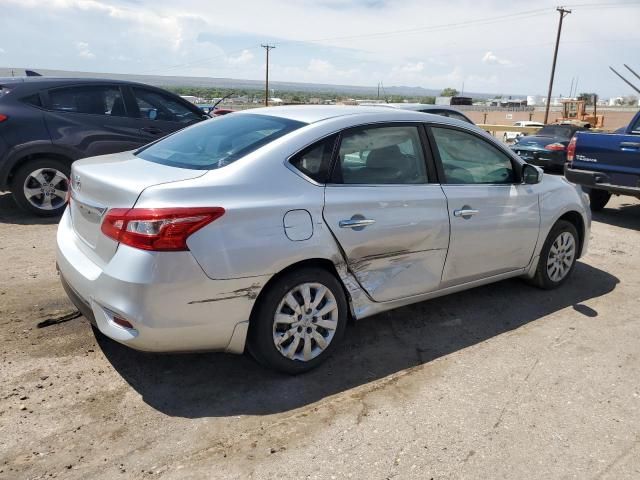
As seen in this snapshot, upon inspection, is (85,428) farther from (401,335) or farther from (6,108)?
(6,108)

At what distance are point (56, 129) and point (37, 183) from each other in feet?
2.30

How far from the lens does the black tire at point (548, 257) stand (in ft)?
15.7

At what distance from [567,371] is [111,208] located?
3019mm

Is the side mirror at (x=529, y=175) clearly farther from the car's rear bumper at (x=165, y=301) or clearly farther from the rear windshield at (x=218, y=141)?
the car's rear bumper at (x=165, y=301)

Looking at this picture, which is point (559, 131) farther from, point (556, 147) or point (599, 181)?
point (599, 181)

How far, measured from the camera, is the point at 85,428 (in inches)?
109

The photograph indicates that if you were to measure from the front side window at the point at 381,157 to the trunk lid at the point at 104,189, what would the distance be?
937 millimetres

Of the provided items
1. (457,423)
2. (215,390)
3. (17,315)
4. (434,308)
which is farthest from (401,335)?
(17,315)

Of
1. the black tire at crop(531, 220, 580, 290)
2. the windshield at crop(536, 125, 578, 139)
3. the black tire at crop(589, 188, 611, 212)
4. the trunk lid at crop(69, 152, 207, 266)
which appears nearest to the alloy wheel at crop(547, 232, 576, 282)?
the black tire at crop(531, 220, 580, 290)

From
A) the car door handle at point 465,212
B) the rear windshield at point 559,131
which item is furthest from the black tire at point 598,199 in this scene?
the rear windshield at point 559,131

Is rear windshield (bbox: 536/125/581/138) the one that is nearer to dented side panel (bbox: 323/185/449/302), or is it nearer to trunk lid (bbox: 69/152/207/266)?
dented side panel (bbox: 323/185/449/302)

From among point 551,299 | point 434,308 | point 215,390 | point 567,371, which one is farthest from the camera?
point 551,299

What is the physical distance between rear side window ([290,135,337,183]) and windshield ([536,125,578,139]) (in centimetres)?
1329

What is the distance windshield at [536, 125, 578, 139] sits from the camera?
14.8 m
